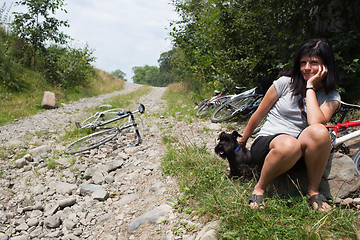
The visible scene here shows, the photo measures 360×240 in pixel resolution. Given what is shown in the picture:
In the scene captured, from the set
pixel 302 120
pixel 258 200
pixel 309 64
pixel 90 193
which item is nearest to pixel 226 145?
pixel 258 200

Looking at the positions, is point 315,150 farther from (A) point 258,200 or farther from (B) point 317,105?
(A) point 258,200

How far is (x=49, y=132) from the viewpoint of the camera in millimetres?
6457

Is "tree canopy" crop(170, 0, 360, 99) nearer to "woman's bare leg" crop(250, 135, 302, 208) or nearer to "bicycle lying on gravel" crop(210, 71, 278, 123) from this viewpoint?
"bicycle lying on gravel" crop(210, 71, 278, 123)

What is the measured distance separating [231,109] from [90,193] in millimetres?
4331

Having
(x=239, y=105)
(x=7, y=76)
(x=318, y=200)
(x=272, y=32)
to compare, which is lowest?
(x=318, y=200)

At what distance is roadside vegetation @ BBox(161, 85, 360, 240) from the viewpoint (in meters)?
1.71

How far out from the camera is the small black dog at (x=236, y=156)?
103 inches

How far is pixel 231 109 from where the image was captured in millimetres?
6379

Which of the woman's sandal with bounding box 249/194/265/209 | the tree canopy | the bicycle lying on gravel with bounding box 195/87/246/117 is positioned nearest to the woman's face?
the woman's sandal with bounding box 249/194/265/209

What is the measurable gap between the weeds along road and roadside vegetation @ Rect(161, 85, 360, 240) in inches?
6.5

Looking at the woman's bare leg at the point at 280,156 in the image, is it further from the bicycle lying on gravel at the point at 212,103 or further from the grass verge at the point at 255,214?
the bicycle lying on gravel at the point at 212,103

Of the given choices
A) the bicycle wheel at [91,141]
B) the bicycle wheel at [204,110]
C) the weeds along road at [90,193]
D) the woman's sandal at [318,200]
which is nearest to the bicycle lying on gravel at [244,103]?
the weeds along road at [90,193]

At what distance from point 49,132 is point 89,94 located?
9.12 m

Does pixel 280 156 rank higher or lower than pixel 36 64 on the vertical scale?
lower
